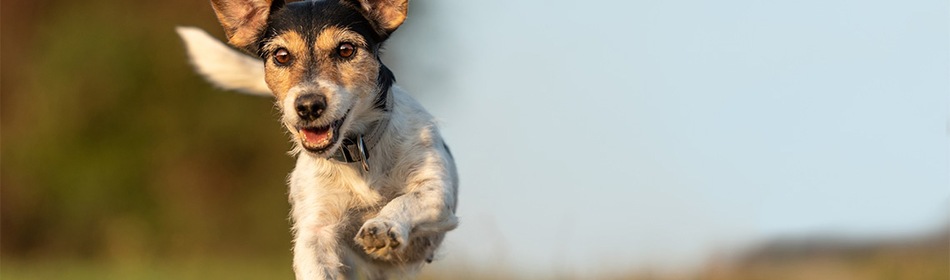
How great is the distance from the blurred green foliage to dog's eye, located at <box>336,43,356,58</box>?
15.4 metres

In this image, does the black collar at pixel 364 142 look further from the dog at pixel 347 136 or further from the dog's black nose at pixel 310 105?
the dog's black nose at pixel 310 105

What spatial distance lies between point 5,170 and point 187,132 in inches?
122

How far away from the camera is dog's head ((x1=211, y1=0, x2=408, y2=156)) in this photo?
533 cm

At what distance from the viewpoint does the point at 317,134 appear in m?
5.37

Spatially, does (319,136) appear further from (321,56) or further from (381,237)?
(381,237)

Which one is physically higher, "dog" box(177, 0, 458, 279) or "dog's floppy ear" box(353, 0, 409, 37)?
"dog's floppy ear" box(353, 0, 409, 37)

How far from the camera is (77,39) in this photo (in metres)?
21.5

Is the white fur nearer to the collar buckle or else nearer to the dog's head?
the dog's head

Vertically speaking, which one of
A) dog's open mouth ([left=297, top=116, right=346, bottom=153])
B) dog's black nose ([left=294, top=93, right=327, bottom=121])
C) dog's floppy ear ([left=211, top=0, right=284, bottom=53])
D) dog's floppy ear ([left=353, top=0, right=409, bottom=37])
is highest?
dog's floppy ear ([left=353, top=0, right=409, bottom=37])

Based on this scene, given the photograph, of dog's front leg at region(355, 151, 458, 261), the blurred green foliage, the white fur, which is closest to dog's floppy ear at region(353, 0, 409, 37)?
dog's front leg at region(355, 151, 458, 261)

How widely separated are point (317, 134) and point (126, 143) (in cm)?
1744

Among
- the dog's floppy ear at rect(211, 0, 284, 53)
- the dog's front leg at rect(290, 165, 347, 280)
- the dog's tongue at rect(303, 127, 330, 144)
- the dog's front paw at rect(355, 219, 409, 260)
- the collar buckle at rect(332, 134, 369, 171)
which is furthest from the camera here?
the dog's floppy ear at rect(211, 0, 284, 53)

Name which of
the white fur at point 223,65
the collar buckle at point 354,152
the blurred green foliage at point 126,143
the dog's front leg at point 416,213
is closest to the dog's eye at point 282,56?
the collar buckle at point 354,152

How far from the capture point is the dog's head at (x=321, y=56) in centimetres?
533
